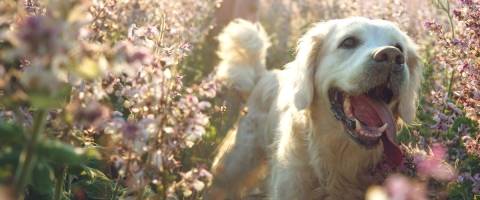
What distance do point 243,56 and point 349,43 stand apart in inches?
72.7

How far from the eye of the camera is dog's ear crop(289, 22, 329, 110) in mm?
3885

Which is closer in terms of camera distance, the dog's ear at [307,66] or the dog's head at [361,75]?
the dog's head at [361,75]

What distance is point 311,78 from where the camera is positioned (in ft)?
13.1

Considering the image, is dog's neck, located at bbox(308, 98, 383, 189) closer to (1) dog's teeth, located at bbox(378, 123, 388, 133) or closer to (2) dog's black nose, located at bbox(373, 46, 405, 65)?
(1) dog's teeth, located at bbox(378, 123, 388, 133)

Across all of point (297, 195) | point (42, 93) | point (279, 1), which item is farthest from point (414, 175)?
point (279, 1)

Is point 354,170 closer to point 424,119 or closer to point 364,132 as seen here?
point 364,132

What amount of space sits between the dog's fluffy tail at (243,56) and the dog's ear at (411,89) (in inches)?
67.1

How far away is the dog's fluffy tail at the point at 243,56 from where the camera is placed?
216 inches

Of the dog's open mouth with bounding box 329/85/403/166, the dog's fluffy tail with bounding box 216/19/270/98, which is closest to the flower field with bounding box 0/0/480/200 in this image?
the dog's open mouth with bounding box 329/85/403/166

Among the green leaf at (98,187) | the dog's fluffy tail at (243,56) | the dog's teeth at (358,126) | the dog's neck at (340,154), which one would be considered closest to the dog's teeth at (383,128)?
the dog's teeth at (358,126)

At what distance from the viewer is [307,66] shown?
4051 mm

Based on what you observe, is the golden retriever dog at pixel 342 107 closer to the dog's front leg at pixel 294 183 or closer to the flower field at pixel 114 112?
the dog's front leg at pixel 294 183

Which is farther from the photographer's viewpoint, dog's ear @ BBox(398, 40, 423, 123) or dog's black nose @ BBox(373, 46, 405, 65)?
dog's ear @ BBox(398, 40, 423, 123)

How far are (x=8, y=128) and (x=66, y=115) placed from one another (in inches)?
4.8
